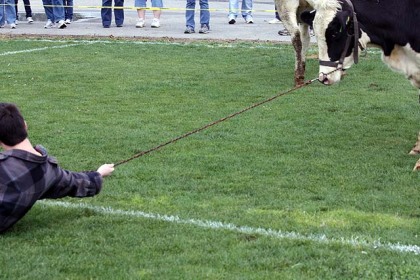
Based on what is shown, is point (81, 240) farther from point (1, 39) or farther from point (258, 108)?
point (1, 39)

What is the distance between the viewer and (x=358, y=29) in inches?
319

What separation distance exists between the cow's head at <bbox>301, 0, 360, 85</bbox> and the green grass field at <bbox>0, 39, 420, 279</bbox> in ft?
2.90

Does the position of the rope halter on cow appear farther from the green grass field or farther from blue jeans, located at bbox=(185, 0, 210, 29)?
blue jeans, located at bbox=(185, 0, 210, 29)

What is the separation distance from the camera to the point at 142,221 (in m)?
6.32

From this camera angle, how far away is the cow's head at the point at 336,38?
8047 millimetres

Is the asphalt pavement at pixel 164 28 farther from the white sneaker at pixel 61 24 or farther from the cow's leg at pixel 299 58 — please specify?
the cow's leg at pixel 299 58

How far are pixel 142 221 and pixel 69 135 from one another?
3349mm

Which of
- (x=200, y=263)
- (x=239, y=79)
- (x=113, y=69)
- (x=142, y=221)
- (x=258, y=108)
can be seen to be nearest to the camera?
(x=200, y=263)

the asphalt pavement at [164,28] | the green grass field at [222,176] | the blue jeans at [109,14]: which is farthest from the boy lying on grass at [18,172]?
the blue jeans at [109,14]

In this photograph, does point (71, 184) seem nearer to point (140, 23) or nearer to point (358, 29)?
point (358, 29)

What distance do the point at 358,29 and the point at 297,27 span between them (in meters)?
4.42

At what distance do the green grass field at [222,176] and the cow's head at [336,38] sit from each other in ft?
2.90

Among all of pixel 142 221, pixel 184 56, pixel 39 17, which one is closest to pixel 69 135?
pixel 142 221

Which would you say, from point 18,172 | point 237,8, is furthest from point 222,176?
point 237,8
